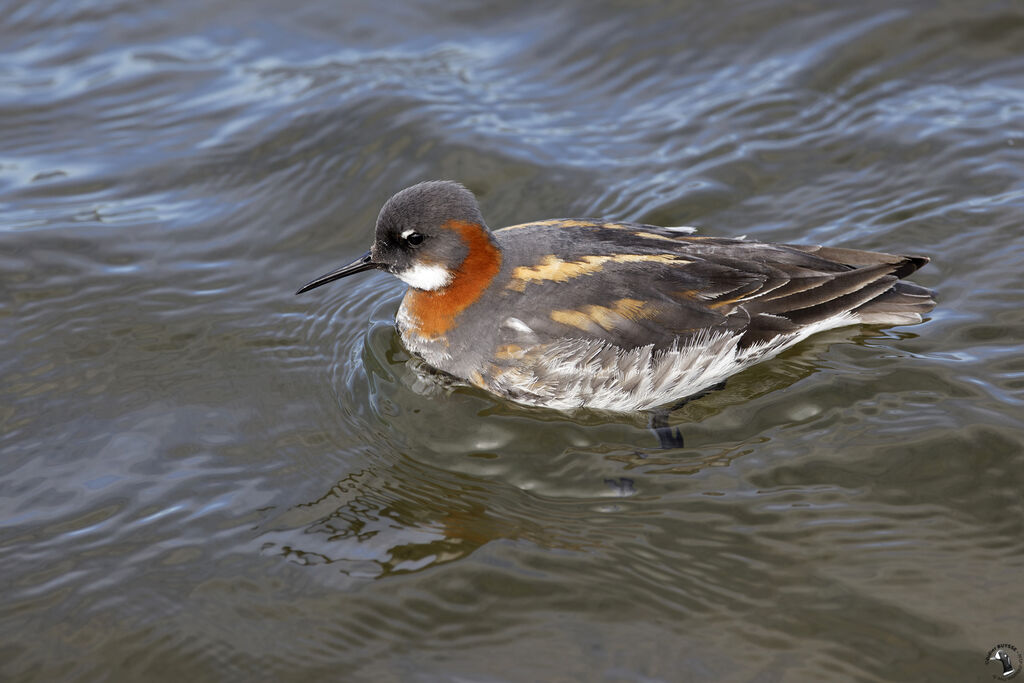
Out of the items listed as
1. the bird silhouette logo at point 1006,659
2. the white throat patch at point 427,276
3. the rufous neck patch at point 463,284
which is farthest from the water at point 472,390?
the white throat patch at point 427,276

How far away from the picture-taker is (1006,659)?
448 cm

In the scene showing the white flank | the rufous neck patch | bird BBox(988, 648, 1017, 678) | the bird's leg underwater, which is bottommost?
bird BBox(988, 648, 1017, 678)

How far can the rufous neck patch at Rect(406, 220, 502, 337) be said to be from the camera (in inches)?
249

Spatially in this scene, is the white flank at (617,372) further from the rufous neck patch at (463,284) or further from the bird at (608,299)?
the rufous neck patch at (463,284)

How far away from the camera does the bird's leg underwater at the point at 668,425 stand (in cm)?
590

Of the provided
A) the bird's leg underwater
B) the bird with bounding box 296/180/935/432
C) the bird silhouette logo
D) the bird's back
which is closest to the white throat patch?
the bird with bounding box 296/180/935/432

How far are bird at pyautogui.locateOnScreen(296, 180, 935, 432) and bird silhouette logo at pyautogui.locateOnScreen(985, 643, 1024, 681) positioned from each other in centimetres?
227

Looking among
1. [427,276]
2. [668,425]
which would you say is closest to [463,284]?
[427,276]

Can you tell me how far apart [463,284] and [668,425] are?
1.56 meters

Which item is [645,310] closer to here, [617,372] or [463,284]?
[617,372]

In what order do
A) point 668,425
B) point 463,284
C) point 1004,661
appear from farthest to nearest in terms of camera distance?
point 463,284 → point 668,425 → point 1004,661

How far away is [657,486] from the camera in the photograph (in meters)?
5.55

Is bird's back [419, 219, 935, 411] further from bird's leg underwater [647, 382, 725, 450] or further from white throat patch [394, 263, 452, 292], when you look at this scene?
white throat patch [394, 263, 452, 292]

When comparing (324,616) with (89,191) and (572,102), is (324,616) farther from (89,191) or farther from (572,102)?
(572,102)
